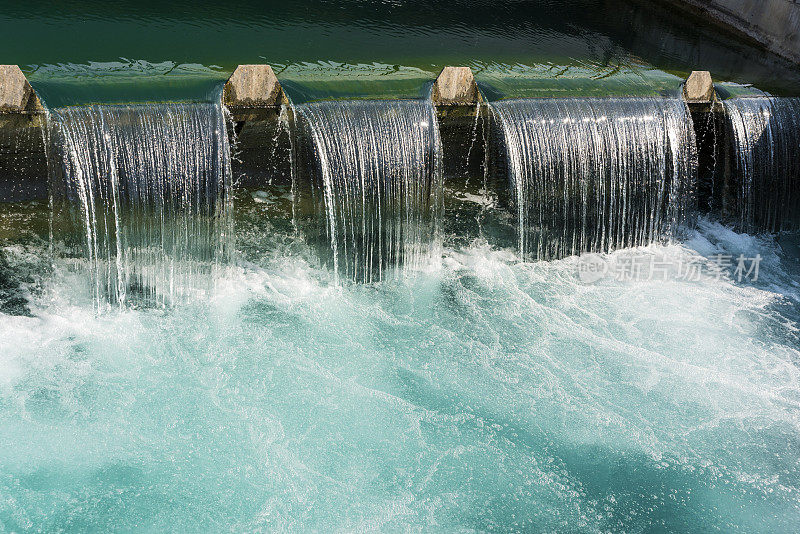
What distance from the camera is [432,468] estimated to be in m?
5.18

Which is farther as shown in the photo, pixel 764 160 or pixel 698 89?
pixel 764 160

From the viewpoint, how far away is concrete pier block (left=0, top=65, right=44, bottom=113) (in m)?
5.80

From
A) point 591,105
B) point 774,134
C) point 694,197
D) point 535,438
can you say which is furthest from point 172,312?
point 774,134

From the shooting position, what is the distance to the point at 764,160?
8.26m

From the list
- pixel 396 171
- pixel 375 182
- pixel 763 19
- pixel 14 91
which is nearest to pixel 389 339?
pixel 375 182

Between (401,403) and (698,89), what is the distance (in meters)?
4.97

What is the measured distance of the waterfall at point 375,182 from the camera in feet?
22.3

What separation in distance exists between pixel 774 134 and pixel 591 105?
7.47ft

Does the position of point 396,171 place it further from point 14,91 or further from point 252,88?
point 14,91

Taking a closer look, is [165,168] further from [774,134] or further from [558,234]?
[774,134]

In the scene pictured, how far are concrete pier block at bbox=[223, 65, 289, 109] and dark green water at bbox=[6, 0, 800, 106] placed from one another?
1.34 ft

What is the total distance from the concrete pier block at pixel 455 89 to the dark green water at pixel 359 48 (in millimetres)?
392

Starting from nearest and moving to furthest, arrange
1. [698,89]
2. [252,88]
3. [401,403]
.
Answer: [401,403], [252,88], [698,89]

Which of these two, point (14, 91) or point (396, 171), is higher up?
point (14, 91)
